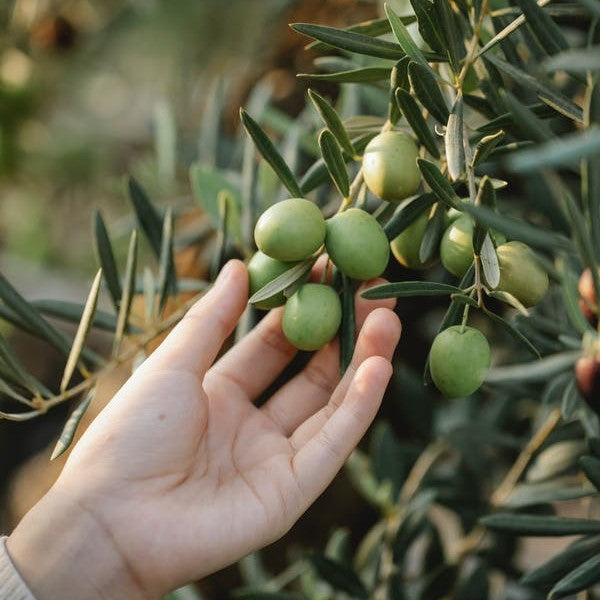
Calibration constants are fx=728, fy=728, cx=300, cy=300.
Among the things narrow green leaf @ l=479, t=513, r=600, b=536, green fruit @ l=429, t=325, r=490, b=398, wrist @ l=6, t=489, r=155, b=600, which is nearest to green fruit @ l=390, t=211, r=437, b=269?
green fruit @ l=429, t=325, r=490, b=398

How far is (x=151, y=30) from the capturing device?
8.28 ft

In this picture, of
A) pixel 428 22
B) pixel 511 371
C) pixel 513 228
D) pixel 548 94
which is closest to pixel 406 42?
pixel 428 22

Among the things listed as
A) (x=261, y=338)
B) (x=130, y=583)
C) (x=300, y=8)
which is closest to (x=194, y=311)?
(x=261, y=338)

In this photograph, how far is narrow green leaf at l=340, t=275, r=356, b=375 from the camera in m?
0.81

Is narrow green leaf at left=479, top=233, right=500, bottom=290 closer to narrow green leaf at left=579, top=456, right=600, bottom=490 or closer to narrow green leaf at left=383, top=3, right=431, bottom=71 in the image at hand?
narrow green leaf at left=383, top=3, right=431, bottom=71

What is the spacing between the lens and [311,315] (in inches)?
29.4

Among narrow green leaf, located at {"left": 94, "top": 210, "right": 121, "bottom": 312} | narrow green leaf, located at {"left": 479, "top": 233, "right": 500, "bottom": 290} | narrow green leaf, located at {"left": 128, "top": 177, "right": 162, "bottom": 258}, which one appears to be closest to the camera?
narrow green leaf, located at {"left": 479, "top": 233, "right": 500, "bottom": 290}

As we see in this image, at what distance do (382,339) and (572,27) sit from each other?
2.98 ft

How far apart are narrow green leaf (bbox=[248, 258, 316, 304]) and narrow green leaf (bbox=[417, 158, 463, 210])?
16 cm

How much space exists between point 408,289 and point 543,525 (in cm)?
38

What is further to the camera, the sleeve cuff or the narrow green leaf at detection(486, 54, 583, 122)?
the sleeve cuff

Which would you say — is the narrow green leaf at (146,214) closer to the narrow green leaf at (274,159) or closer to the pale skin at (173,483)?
the pale skin at (173,483)

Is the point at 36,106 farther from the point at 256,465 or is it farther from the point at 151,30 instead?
the point at 256,465

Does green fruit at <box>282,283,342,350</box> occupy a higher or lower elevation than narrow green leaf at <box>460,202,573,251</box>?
lower
